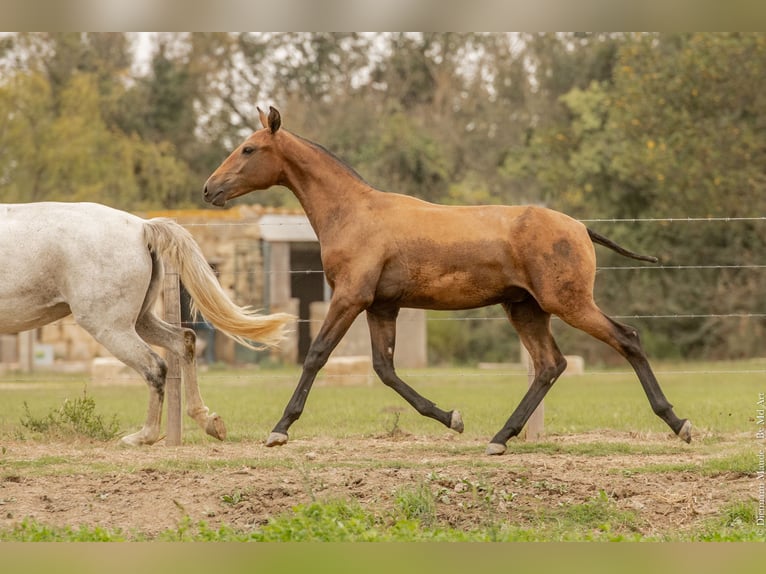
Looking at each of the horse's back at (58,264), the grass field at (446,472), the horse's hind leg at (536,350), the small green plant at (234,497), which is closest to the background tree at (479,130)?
the grass field at (446,472)

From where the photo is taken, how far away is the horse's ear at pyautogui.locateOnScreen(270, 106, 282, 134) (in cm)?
834

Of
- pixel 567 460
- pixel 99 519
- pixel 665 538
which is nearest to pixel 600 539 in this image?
pixel 665 538

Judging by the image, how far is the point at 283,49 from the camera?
33.6 metres

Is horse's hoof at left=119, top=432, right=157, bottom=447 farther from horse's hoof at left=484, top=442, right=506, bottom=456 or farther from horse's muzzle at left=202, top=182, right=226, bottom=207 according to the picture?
horse's hoof at left=484, top=442, right=506, bottom=456

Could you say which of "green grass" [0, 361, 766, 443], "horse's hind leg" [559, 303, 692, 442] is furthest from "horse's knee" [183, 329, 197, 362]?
"horse's hind leg" [559, 303, 692, 442]

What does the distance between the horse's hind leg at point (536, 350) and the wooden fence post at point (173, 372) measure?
102 inches

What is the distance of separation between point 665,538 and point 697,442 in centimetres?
294

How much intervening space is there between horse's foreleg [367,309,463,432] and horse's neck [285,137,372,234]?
78 cm

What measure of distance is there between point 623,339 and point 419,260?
1.50 meters

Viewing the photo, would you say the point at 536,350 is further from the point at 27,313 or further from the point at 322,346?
the point at 27,313

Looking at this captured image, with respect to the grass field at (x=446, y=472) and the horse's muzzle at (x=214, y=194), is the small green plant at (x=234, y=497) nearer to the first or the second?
the grass field at (x=446, y=472)

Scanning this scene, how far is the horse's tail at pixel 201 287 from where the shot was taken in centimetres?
887

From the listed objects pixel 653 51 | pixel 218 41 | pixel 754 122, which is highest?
pixel 218 41

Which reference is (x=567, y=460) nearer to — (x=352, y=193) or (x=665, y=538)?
(x=665, y=538)
